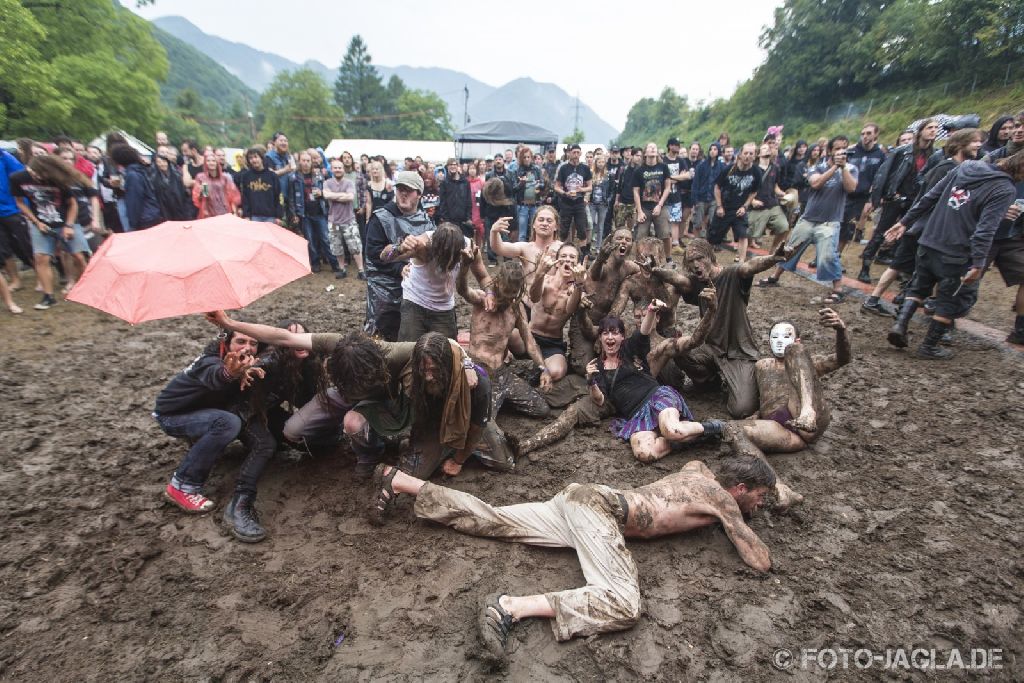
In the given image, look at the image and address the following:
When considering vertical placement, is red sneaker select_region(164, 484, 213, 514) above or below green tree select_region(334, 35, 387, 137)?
below

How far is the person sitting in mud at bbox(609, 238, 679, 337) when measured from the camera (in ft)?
16.2

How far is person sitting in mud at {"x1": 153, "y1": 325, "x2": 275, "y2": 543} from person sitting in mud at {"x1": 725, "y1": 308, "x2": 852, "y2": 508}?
11.2 ft

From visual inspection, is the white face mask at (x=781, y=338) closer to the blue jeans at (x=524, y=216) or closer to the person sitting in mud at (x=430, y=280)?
the person sitting in mud at (x=430, y=280)

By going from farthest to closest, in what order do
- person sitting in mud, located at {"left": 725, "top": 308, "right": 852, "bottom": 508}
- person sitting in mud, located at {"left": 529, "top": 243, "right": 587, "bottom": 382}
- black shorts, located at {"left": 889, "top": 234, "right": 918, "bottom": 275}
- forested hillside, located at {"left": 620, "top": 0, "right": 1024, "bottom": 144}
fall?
1. forested hillside, located at {"left": 620, "top": 0, "right": 1024, "bottom": 144}
2. black shorts, located at {"left": 889, "top": 234, "right": 918, "bottom": 275}
3. person sitting in mud, located at {"left": 529, "top": 243, "right": 587, "bottom": 382}
4. person sitting in mud, located at {"left": 725, "top": 308, "right": 852, "bottom": 508}

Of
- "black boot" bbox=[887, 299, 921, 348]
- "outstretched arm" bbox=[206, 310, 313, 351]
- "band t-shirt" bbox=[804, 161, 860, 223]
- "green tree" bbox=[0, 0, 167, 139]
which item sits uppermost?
"green tree" bbox=[0, 0, 167, 139]

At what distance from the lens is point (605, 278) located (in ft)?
17.3

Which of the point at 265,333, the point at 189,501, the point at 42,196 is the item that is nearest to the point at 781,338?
the point at 265,333

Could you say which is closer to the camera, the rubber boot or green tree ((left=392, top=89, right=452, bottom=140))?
the rubber boot

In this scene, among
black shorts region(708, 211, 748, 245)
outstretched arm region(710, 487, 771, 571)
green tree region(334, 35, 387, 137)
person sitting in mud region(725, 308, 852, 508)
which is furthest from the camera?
green tree region(334, 35, 387, 137)

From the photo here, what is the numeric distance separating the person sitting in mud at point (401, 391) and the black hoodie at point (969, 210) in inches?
195

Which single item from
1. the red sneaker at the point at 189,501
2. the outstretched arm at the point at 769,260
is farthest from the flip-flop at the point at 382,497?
the outstretched arm at the point at 769,260

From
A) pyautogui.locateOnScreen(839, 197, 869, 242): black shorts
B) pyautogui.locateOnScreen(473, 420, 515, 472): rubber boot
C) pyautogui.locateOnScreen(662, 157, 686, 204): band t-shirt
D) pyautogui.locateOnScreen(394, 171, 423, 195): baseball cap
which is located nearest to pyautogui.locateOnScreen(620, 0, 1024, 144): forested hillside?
pyautogui.locateOnScreen(839, 197, 869, 242): black shorts

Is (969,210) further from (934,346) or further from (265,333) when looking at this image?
(265,333)

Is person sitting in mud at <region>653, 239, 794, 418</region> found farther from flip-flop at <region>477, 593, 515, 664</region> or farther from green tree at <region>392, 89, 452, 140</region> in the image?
green tree at <region>392, 89, 452, 140</region>
